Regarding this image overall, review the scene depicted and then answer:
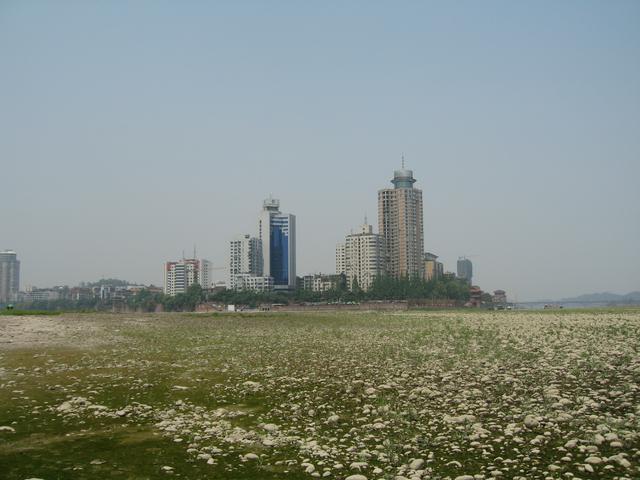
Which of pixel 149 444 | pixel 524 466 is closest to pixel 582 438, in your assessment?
pixel 524 466

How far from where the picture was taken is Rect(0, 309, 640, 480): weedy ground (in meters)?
10.8

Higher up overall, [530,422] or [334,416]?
[530,422]

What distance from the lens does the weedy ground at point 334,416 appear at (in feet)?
35.4

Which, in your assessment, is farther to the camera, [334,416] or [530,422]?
[334,416]

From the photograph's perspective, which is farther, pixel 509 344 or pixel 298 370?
pixel 509 344

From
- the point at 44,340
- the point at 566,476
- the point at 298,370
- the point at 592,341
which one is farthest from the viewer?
the point at 44,340

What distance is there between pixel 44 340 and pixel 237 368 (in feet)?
77.5

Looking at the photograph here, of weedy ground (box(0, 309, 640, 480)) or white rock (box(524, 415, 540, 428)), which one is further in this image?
white rock (box(524, 415, 540, 428))

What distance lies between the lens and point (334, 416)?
14.4 meters

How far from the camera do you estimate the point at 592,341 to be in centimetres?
2881

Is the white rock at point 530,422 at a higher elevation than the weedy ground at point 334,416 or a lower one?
higher

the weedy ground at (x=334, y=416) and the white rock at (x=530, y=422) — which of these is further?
the white rock at (x=530, y=422)

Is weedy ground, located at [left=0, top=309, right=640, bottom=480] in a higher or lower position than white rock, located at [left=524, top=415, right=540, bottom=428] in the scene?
lower

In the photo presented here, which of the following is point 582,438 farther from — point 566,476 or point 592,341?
point 592,341
